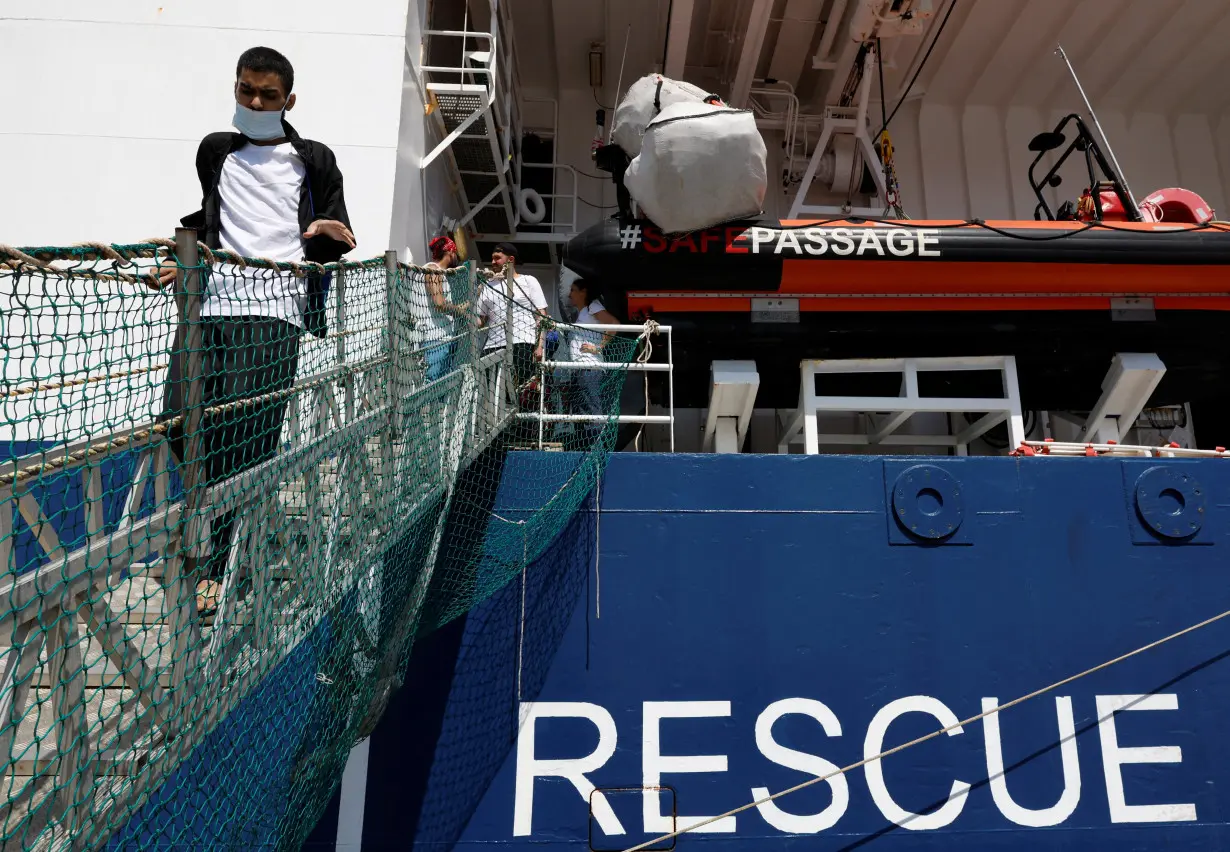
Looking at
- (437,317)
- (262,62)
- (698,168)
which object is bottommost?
(437,317)

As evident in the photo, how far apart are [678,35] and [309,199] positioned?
4.81 m

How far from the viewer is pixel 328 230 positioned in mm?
2748

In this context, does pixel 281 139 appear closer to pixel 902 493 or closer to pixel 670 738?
pixel 670 738

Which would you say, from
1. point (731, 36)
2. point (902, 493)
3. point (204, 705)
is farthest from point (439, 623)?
point (731, 36)

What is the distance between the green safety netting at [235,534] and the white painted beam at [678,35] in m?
3.65

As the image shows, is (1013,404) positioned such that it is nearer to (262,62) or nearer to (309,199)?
(309,199)

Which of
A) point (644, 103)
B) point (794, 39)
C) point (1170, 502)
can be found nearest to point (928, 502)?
point (1170, 502)

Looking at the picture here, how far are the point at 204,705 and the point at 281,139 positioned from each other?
1.87 m

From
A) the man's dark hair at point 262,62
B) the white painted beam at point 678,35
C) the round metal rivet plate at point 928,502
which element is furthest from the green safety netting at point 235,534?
the white painted beam at point 678,35

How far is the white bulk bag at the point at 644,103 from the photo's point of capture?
5102 millimetres

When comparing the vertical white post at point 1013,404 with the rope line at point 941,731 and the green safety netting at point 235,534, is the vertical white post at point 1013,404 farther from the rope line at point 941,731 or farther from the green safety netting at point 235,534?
the green safety netting at point 235,534

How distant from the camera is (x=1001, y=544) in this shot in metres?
3.90

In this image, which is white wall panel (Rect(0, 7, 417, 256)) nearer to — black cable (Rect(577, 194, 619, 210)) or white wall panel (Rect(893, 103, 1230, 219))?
black cable (Rect(577, 194, 619, 210))

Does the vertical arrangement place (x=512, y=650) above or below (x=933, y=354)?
below
